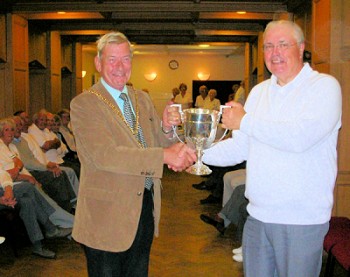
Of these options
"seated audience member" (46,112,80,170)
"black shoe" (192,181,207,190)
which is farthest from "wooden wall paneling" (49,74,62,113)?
"black shoe" (192,181,207,190)

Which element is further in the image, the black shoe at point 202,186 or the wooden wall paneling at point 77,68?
the wooden wall paneling at point 77,68

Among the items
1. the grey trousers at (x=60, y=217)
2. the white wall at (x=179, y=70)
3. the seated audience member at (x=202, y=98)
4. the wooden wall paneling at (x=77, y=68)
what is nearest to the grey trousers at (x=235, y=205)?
the grey trousers at (x=60, y=217)

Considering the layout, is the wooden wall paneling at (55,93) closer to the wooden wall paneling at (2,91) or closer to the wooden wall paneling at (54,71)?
the wooden wall paneling at (54,71)

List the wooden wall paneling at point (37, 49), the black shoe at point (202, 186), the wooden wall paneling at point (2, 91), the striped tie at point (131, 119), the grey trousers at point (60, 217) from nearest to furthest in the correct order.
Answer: the striped tie at point (131, 119) < the grey trousers at point (60, 217) < the wooden wall paneling at point (2, 91) < the black shoe at point (202, 186) < the wooden wall paneling at point (37, 49)

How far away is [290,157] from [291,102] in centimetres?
20

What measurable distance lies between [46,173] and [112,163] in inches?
150

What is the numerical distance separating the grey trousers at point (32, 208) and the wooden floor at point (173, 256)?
0.24 metres

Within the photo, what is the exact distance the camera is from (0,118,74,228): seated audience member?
15.6 ft

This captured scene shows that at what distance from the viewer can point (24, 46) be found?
783 centimetres

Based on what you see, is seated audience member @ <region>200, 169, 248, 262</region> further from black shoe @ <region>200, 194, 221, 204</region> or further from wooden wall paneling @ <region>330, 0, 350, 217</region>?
black shoe @ <region>200, 194, 221, 204</region>

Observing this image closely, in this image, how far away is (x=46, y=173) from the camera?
5645 mm

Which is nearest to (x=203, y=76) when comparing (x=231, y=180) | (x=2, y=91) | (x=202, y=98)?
(x=202, y=98)

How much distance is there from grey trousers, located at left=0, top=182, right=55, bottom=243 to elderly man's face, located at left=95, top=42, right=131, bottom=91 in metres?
2.71

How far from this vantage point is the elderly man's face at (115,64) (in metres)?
2.12
